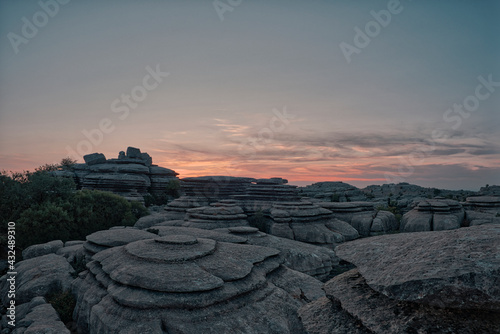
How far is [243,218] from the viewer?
19.4 metres

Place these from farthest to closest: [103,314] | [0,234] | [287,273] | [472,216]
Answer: [472,216]
[0,234]
[287,273]
[103,314]

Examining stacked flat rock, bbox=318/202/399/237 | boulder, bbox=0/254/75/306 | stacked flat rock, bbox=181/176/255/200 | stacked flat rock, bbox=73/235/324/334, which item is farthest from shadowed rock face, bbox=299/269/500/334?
stacked flat rock, bbox=181/176/255/200

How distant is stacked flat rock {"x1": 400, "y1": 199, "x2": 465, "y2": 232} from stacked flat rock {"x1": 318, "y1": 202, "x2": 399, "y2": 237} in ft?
3.25

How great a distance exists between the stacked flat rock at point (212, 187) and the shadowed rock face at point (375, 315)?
23361 mm

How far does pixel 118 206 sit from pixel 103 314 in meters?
16.9

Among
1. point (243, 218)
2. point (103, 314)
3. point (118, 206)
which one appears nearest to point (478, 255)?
point (103, 314)

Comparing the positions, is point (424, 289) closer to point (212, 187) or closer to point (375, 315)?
point (375, 315)

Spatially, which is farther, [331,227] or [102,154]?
[102,154]

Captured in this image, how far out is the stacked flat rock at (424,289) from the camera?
9.13ft

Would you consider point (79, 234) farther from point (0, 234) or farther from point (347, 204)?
point (347, 204)

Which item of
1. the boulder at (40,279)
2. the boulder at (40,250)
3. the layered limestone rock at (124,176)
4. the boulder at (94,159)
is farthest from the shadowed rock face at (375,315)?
the boulder at (94,159)

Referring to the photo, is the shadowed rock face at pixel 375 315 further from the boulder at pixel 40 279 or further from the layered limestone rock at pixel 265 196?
the layered limestone rock at pixel 265 196

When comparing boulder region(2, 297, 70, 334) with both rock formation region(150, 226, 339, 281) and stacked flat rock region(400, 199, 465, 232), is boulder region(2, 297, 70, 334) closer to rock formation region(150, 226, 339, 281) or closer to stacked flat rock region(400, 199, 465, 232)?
rock formation region(150, 226, 339, 281)

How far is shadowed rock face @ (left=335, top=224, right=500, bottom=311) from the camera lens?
8.96 feet
